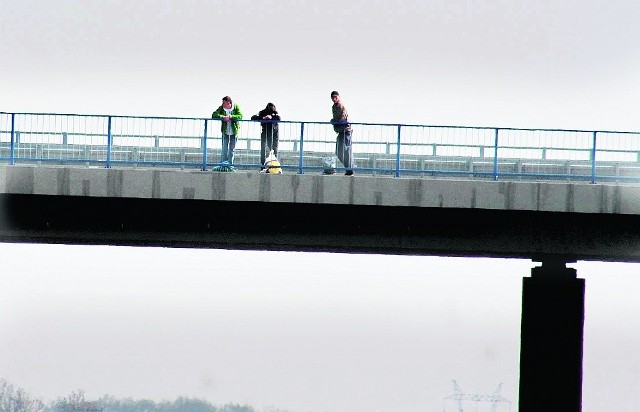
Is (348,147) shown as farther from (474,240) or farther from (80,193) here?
(80,193)

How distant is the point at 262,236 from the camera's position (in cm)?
2431

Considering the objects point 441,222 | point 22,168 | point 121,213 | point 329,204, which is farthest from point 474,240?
point 22,168

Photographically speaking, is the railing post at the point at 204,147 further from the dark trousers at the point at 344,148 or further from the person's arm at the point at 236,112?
the dark trousers at the point at 344,148

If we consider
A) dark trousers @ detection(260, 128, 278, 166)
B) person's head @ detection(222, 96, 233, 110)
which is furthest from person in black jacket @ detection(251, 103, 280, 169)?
person's head @ detection(222, 96, 233, 110)

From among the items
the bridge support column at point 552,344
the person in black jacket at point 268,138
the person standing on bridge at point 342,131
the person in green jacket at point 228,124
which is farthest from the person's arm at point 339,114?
the bridge support column at point 552,344

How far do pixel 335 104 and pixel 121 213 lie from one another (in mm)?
4903

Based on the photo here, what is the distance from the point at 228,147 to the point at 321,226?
97.8 inches

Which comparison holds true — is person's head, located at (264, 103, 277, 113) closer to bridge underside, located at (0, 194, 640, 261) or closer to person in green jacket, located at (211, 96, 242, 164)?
person in green jacket, located at (211, 96, 242, 164)

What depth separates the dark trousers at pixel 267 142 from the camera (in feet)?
82.0

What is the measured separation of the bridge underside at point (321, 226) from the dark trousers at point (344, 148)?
50.5 inches

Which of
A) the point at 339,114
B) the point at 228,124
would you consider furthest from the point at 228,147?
the point at 339,114

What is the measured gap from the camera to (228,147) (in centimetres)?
2480

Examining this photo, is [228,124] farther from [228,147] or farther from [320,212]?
[320,212]

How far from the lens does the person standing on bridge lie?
24.8 meters
